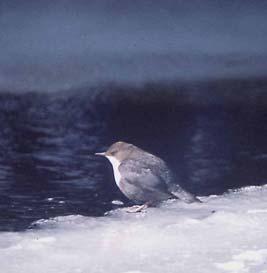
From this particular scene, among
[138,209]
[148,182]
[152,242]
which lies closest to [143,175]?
[148,182]

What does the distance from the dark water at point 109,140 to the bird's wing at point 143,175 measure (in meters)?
0.47

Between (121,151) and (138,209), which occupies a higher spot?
(121,151)

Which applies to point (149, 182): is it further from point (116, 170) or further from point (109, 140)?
point (109, 140)

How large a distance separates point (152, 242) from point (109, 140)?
163 inches

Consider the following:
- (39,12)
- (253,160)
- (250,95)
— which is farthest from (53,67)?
(253,160)

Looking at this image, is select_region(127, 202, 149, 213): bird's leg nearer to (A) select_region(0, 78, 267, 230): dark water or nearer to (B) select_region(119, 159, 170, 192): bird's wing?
(B) select_region(119, 159, 170, 192): bird's wing

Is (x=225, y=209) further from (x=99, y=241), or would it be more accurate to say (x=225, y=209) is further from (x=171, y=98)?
(x=171, y=98)

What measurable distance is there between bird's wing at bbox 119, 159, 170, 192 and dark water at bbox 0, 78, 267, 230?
0.47 metres

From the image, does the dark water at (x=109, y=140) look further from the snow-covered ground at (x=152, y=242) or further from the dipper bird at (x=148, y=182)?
the snow-covered ground at (x=152, y=242)

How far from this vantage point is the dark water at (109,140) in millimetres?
7863

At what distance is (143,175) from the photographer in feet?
22.7

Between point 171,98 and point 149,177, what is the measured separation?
572 centimetres

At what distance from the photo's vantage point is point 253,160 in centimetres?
920

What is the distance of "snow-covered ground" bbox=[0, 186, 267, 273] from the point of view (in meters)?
5.45
